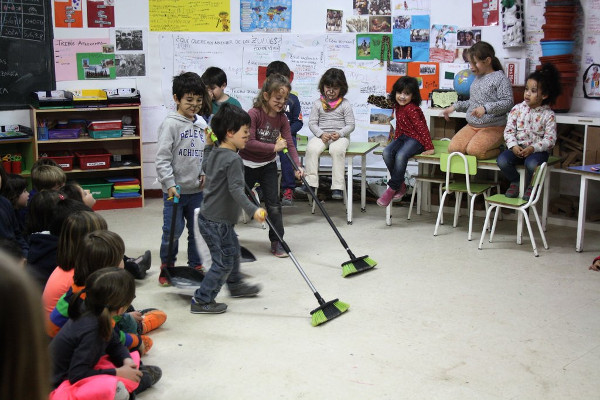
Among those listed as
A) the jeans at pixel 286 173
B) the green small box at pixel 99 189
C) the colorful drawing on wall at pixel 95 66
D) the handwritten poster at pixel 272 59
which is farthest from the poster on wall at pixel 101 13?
the jeans at pixel 286 173

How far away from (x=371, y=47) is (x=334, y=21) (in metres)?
0.45

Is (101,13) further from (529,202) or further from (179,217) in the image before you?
(529,202)

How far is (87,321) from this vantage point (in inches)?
107

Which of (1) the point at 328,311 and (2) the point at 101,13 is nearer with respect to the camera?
(1) the point at 328,311

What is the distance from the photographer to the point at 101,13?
23.0 feet

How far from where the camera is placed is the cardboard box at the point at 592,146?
559 centimetres

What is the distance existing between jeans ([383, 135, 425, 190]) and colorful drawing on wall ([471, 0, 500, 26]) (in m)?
1.47

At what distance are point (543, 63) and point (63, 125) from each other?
170 inches

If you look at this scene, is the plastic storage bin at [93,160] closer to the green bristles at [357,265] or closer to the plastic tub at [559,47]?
the green bristles at [357,265]

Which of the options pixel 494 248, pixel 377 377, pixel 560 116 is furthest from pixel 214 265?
pixel 560 116

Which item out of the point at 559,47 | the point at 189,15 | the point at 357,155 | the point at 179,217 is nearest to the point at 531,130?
the point at 559,47

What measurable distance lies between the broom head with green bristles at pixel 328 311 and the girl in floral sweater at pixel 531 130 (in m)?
2.09

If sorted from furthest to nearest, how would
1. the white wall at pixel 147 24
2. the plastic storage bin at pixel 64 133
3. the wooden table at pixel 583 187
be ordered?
the white wall at pixel 147 24 → the plastic storage bin at pixel 64 133 → the wooden table at pixel 583 187

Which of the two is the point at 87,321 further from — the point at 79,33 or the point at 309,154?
the point at 79,33
